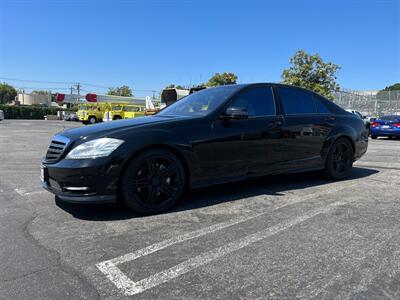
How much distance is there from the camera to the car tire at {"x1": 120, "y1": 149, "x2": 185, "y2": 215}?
411 centimetres

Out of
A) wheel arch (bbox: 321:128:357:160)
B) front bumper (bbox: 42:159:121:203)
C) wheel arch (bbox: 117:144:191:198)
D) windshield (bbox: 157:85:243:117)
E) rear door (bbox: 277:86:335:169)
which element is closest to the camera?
front bumper (bbox: 42:159:121:203)

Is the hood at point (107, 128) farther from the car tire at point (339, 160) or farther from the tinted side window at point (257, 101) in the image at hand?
the car tire at point (339, 160)

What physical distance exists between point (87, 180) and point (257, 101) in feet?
8.34

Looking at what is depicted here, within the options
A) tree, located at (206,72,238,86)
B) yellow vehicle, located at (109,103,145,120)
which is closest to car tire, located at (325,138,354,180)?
yellow vehicle, located at (109,103,145,120)

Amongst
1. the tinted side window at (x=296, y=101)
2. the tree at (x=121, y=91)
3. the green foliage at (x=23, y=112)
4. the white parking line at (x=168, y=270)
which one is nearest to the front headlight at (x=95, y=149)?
the white parking line at (x=168, y=270)

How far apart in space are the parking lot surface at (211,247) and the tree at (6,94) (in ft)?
415

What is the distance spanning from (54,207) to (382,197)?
414 centimetres

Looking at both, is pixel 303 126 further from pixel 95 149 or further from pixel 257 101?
pixel 95 149

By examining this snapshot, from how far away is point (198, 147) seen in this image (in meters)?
4.55

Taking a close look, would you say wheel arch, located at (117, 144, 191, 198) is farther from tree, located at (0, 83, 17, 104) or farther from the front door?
tree, located at (0, 83, 17, 104)

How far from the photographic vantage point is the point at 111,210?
445 cm

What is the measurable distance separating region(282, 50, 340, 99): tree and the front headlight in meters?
38.4

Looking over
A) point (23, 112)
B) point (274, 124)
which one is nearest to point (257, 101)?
point (274, 124)

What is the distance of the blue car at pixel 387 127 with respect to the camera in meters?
18.8
